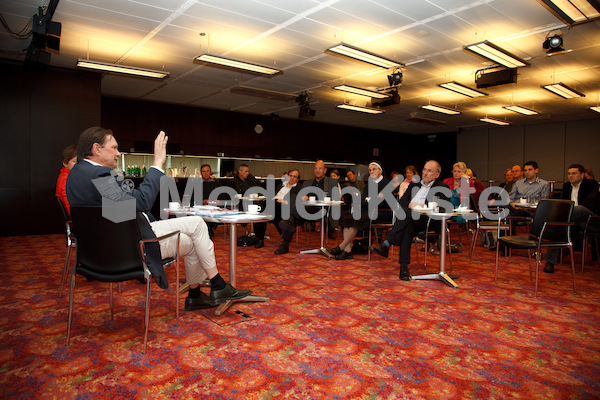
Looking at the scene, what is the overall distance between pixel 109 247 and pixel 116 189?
0.38 meters

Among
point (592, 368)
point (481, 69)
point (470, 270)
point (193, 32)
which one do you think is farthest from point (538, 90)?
point (592, 368)

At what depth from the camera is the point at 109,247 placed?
8.16 ft

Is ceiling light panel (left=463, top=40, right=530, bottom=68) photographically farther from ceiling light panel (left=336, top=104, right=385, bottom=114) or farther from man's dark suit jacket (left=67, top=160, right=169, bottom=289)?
man's dark suit jacket (left=67, top=160, right=169, bottom=289)

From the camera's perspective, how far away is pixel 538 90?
393 inches

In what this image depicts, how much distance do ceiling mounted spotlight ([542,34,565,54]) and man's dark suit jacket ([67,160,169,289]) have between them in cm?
634

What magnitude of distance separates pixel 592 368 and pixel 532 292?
1.89 m

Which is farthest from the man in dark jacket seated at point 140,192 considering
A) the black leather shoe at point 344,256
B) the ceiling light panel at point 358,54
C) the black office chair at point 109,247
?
the ceiling light panel at point 358,54

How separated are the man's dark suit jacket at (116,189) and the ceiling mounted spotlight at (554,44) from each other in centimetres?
634

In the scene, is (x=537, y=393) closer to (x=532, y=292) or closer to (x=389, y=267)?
(x=532, y=292)

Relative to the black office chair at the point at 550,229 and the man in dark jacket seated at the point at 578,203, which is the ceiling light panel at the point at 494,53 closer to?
the man in dark jacket seated at the point at 578,203

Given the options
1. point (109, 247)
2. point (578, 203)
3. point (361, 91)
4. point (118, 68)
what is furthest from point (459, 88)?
point (109, 247)

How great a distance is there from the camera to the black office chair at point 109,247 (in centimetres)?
243

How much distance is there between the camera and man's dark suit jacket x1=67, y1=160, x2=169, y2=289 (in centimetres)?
252

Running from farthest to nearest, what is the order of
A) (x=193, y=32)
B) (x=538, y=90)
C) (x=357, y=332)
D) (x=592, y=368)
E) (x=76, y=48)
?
(x=538, y=90) → (x=76, y=48) → (x=193, y=32) → (x=357, y=332) → (x=592, y=368)
